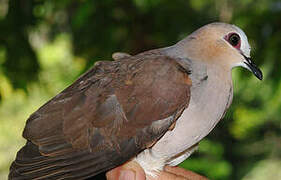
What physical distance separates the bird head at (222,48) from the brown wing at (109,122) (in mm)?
185

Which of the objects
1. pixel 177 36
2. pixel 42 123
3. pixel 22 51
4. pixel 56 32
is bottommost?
pixel 56 32

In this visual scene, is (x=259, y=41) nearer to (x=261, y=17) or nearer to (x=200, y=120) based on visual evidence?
(x=261, y=17)

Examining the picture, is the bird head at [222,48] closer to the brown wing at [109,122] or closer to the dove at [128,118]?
the dove at [128,118]

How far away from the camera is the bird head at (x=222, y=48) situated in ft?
8.85

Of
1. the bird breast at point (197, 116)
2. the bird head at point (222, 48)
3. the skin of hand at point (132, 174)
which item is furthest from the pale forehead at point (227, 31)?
the skin of hand at point (132, 174)

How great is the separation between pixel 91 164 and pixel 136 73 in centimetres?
47

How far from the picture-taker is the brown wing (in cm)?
249

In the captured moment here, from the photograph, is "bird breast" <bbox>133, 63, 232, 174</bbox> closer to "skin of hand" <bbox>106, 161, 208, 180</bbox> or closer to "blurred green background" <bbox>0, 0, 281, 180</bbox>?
"skin of hand" <bbox>106, 161, 208, 180</bbox>

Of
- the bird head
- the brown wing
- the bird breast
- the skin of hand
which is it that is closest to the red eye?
the bird head

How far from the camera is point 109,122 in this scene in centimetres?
252

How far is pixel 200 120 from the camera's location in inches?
99.0

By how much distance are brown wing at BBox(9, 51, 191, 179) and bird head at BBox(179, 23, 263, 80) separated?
185 millimetres

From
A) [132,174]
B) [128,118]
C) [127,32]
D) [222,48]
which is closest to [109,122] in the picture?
[128,118]

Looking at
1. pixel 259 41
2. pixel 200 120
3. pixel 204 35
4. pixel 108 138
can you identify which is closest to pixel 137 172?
pixel 108 138
